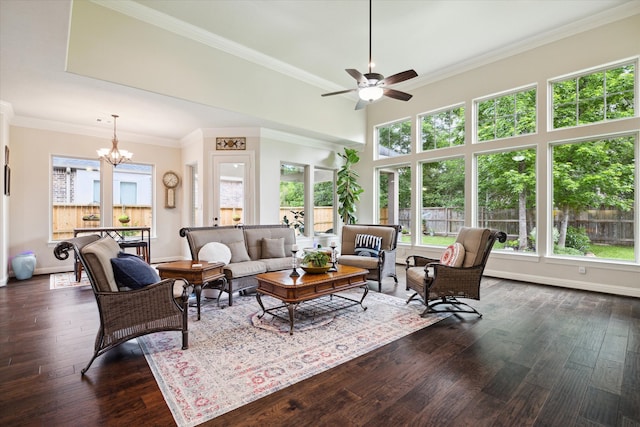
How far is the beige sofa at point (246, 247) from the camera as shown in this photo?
13.9 ft

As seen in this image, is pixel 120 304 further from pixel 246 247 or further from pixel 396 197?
pixel 396 197

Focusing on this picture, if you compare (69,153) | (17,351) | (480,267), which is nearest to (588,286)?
(480,267)

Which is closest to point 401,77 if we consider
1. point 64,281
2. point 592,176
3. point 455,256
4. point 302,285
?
point 455,256

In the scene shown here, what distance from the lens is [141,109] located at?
525 cm

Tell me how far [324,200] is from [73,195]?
18.2 feet

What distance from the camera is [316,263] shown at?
365 cm

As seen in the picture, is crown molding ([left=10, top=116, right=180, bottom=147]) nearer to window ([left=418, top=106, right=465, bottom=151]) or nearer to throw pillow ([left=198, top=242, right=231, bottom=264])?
throw pillow ([left=198, top=242, right=231, bottom=264])

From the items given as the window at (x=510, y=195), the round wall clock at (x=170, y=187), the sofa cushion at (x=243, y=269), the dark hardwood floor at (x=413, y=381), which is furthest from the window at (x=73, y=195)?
the window at (x=510, y=195)

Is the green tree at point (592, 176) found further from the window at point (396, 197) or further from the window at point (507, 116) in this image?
the window at point (396, 197)

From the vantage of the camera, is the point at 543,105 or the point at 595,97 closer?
the point at 595,97

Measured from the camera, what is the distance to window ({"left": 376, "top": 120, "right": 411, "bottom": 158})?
7254 millimetres

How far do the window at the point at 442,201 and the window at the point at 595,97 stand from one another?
71.4 inches

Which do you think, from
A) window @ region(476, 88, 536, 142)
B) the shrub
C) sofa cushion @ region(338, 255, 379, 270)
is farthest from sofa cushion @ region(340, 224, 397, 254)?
the shrub

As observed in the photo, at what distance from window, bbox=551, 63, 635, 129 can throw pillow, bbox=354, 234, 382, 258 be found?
3.59 m
